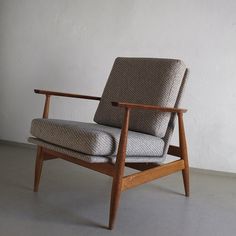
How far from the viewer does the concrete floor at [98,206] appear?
1.42 m

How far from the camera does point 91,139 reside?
4.59 feet

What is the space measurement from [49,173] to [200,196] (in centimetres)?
108

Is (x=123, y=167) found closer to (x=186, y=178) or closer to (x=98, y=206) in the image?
(x=98, y=206)

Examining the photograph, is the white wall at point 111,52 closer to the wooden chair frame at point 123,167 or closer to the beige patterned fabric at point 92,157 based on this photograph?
the wooden chair frame at point 123,167

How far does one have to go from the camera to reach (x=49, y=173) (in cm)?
222

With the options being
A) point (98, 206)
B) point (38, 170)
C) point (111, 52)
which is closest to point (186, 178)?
point (98, 206)

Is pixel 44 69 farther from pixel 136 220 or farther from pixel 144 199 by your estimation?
pixel 136 220

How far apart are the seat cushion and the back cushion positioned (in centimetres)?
15

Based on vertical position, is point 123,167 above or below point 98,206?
above

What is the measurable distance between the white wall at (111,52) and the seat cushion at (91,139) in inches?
40.6

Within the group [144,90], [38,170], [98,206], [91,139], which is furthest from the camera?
[144,90]

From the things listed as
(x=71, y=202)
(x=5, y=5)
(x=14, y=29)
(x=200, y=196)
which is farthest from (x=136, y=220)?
(x=5, y=5)

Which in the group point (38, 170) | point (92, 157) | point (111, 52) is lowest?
point (38, 170)

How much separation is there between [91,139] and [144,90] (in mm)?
672
